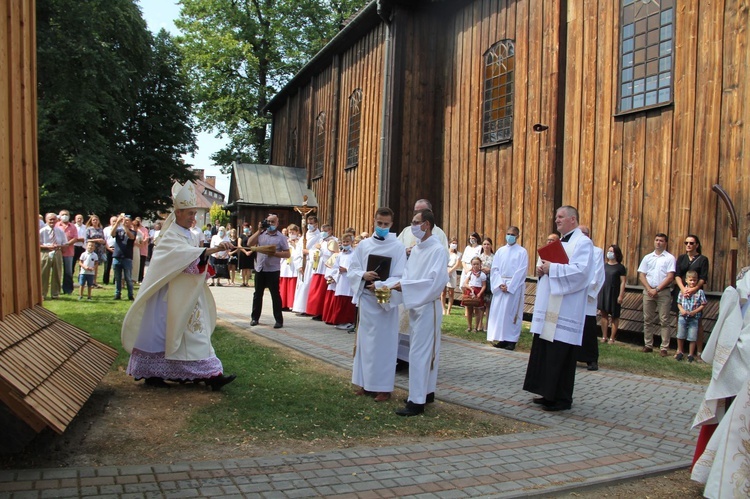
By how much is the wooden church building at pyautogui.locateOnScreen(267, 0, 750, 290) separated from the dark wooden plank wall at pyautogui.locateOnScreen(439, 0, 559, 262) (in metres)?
0.04

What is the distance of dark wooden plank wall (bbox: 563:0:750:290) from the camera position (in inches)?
393

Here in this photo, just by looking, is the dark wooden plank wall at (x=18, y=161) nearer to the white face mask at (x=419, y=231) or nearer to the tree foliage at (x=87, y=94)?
the white face mask at (x=419, y=231)

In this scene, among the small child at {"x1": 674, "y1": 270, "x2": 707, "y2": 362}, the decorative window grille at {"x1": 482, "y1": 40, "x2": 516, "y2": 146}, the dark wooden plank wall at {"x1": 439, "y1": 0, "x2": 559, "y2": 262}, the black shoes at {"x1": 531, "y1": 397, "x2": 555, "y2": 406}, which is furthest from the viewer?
the decorative window grille at {"x1": 482, "y1": 40, "x2": 516, "y2": 146}

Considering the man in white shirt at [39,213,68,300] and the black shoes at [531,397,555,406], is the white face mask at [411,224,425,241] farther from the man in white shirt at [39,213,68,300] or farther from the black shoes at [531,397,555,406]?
the man in white shirt at [39,213,68,300]

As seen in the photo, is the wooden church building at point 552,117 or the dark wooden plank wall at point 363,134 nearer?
the wooden church building at point 552,117

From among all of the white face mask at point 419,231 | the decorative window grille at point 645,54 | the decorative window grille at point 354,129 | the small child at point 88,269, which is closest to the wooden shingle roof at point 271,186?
the decorative window grille at point 354,129

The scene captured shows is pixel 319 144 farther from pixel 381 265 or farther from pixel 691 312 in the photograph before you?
pixel 381 265

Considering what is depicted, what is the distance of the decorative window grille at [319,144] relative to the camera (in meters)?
24.8

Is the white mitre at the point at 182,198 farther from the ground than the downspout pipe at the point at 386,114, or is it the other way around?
the downspout pipe at the point at 386,114

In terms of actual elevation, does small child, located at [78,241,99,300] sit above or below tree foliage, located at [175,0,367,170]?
below

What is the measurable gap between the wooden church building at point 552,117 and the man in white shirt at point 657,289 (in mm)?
549

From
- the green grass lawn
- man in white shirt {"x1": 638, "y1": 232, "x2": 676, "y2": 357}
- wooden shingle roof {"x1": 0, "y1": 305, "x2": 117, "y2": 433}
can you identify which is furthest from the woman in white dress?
wooden shingle roof {"x1": 0, "y1": 305, "x2": 117, "y2": 433}

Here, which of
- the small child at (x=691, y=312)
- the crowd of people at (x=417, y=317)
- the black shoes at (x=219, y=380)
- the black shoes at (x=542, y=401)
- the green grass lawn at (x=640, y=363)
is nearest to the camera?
the crowd of people at (x=417, y=317)

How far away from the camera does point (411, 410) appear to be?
6.07 m
